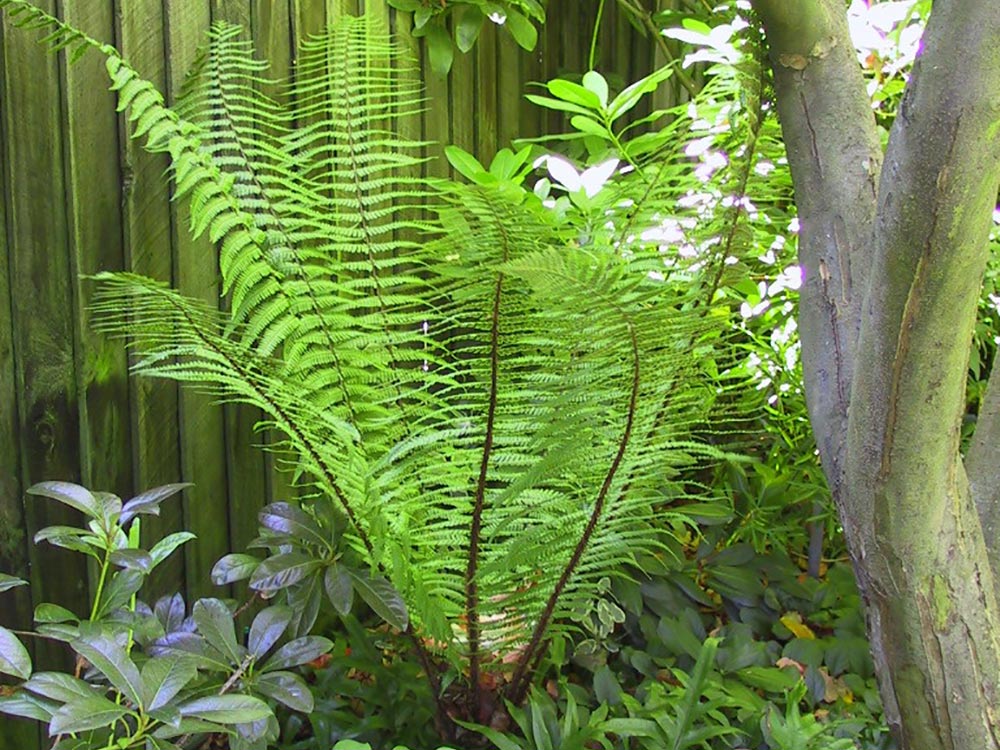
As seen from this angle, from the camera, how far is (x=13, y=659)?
3.04 ft

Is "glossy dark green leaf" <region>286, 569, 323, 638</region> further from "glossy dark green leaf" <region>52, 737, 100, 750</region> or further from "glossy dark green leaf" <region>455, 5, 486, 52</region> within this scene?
"glossy dark green leaf" <region>455, 5, 486, 52</region>

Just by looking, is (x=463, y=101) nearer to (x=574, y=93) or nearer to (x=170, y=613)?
(x=574, y=93)

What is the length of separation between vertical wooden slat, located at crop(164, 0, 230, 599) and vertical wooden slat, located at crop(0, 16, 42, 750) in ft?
0.89

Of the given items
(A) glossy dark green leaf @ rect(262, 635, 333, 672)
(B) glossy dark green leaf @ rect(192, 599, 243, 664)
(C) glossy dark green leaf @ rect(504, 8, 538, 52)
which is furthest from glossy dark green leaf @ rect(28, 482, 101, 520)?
(C) glossy dark green leaf @ rect(504, 8, 538, 52)

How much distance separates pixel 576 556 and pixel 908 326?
1.87 feet

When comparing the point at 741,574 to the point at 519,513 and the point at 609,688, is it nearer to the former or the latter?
the point at 609,688

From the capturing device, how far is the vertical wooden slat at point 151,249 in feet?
4.80

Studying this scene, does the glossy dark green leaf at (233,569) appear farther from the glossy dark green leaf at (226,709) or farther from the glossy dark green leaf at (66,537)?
the glossy dark green leaf at (226,709)

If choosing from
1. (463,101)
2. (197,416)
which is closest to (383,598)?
(197,416)

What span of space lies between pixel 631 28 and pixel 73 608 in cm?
224

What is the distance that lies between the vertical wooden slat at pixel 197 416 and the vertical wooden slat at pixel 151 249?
0.04 ft

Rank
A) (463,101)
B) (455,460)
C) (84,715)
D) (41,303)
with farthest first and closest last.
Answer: (463,101), (41,303), (455,460), (84,715)

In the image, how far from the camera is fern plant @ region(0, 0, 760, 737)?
113cm

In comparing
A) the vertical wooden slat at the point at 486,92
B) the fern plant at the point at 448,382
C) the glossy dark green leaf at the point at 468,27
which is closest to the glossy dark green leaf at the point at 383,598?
the fern plant at the point at 448,382
